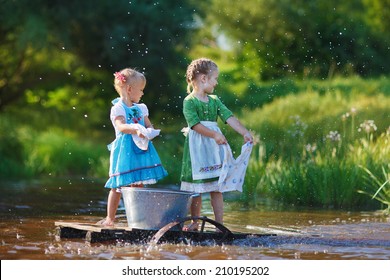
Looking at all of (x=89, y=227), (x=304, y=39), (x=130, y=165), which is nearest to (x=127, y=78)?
(x=130, y=165)

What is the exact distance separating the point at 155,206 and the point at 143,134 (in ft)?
1.94

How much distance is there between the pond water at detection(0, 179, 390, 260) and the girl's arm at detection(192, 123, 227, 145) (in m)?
0.81

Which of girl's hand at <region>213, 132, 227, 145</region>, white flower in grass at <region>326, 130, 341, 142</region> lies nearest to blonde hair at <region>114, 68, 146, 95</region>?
girl's hand at <region>213, 132, 227, 145</region>

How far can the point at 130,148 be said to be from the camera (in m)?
7.02

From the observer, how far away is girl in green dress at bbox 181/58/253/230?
7020mm

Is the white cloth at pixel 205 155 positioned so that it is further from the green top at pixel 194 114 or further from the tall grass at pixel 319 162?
the tall grass at pixel 319 162

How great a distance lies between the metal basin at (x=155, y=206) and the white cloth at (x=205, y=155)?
393 millimetres

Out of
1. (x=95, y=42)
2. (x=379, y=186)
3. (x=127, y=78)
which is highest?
(x=95, y=42)

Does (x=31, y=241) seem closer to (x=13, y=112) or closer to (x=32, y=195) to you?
(x=32, y=195)

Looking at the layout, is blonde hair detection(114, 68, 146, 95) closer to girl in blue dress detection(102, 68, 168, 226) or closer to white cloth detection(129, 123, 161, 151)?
girl in blue dress detection(102, 68, 168, 226)

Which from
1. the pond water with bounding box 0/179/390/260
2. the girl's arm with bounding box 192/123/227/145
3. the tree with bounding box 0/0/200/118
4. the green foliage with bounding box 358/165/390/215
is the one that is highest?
the tree with bounding box 0/0/200/118

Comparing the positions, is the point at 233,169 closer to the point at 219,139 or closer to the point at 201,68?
the point at 219,139

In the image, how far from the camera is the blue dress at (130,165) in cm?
696

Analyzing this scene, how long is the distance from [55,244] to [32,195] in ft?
12.6
